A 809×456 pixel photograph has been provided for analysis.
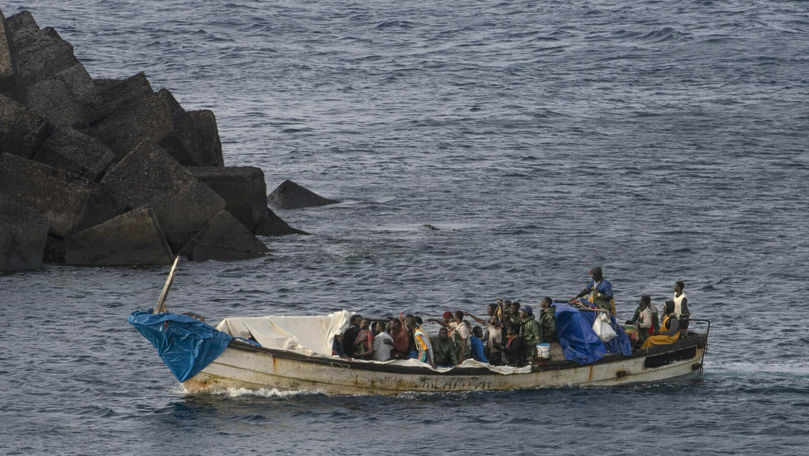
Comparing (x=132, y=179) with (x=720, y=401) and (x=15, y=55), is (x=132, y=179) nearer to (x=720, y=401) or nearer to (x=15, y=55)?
(x=15, y=55)

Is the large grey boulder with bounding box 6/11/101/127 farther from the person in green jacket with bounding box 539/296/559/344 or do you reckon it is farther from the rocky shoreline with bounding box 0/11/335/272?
the person in green jacket with bounding box 539/296/559/344

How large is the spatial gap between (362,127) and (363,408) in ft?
144

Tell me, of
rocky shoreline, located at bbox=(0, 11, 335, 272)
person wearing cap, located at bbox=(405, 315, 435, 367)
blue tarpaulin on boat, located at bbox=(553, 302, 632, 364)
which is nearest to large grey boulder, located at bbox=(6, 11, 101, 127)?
rocky shoreline, located at bbox=(0, 11, 335, 272)

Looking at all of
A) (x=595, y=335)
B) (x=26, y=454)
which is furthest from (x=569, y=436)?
(x=26, y=454)

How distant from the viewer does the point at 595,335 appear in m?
31.4

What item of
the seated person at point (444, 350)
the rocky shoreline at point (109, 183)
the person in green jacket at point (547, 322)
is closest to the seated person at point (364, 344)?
the seated person at point (444, 350)

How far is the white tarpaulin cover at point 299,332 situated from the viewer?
30641 millimetres

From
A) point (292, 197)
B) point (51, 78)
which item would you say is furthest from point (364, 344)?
point (292, 197)

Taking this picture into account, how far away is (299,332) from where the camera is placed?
31469mm

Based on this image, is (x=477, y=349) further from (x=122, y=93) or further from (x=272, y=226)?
(x=122, y=93)

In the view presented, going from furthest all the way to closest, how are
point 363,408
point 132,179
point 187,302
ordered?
point 132,179, point 187,302, point 363,408

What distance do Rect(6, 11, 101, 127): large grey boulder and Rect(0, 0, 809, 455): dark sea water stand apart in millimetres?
7601

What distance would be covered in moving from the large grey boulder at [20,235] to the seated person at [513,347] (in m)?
17.3

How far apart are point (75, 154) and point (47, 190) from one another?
7.17 ft
